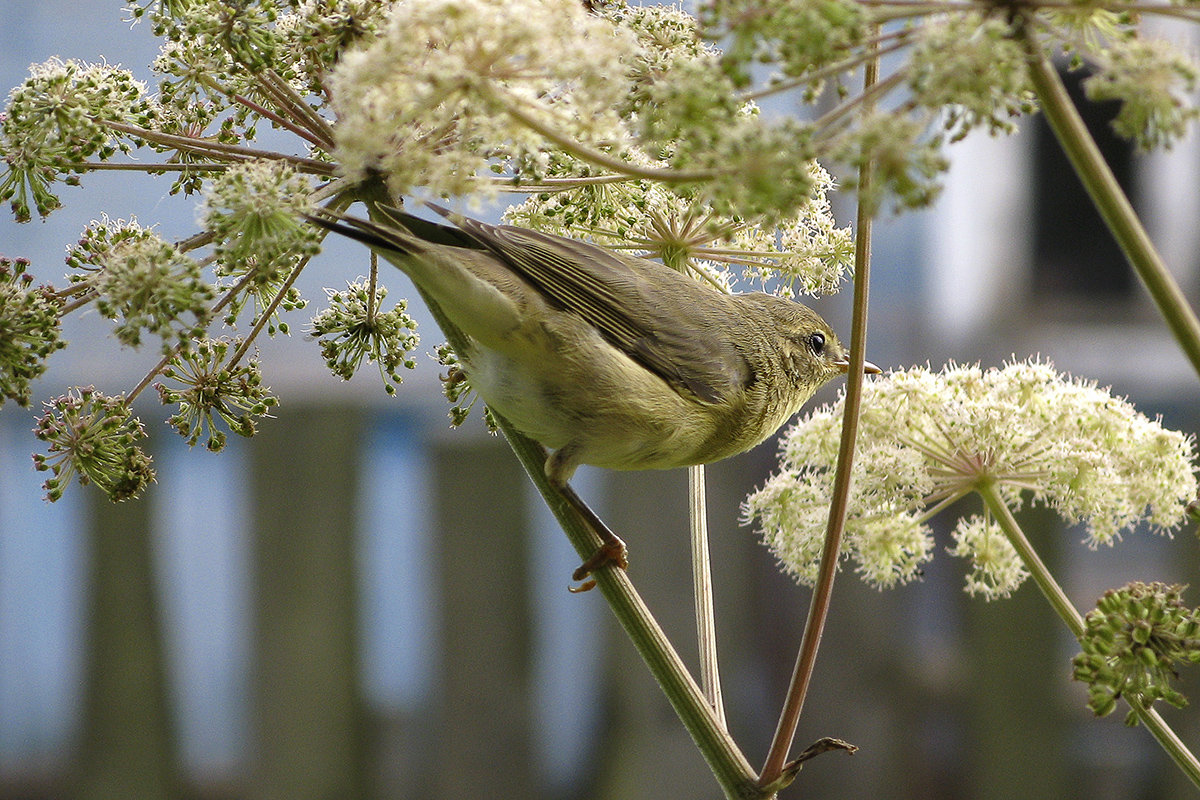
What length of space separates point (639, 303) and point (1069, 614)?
95 centimetres

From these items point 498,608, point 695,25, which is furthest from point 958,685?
point 695,25

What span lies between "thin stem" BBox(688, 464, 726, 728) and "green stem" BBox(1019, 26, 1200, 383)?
78 centimetres

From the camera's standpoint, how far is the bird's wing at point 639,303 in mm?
1986

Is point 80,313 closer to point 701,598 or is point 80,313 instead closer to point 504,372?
point 504,372

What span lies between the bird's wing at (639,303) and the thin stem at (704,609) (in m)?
0.35

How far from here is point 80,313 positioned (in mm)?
1470

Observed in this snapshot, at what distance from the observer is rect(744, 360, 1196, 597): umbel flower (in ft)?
5.81

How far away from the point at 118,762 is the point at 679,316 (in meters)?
4.04

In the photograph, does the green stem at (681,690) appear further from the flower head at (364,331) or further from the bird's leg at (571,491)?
the flower head at (364,331)

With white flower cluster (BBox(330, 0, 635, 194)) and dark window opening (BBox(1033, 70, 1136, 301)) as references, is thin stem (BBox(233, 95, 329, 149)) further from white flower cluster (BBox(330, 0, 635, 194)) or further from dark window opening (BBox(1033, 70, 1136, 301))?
dark window opening (BBox(1033, 70, 1136, 301))

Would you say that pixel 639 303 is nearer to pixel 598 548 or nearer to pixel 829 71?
pixel 598 548

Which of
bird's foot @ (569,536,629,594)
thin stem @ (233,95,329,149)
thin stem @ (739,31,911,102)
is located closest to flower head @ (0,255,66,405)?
thin stem @ (233,95,329,149)

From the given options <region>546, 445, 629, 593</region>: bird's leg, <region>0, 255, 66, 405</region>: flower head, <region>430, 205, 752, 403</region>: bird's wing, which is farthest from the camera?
<region>430, 205, 752, 403</region>: bird's wing

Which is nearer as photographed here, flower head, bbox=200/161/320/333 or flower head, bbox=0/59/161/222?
flower head, bbox=200/161/320/333
